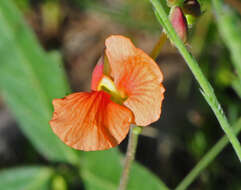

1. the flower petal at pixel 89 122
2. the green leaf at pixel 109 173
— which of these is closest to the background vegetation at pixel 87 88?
the green leaf at pixel 109 173

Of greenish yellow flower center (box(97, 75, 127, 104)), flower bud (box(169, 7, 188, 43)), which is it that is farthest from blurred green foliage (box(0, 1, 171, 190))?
flower bud (box(169, 7, 188, 43))

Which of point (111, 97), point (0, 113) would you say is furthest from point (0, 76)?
point (111, 97)

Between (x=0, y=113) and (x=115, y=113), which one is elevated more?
(x=115, y=113)

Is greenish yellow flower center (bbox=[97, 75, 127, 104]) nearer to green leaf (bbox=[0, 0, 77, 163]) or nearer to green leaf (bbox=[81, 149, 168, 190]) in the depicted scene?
green leaf (bbox=[81, 149, 168, 190])

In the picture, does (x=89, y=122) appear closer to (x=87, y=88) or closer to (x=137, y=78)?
→ (x=137, y=78)

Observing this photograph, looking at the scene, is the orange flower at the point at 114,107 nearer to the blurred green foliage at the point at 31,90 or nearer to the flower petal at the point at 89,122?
the flower petal at the point at 89,122

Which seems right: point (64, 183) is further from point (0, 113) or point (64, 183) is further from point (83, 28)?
point (83, 28)
